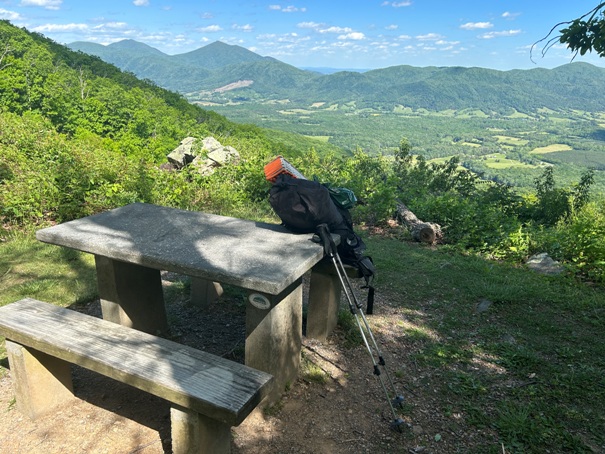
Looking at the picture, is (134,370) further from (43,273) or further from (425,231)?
A: (425,231)

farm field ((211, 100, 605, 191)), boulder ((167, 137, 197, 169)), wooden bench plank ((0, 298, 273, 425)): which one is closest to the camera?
wooden bench plank ((0, 298, 273, 425))

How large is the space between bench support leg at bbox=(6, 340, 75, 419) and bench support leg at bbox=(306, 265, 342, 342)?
2082mm

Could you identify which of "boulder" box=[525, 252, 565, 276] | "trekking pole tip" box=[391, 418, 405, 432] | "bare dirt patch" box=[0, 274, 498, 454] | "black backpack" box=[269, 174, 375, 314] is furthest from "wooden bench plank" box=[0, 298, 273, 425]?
"boulder" box=[525, 252, 565, 276]

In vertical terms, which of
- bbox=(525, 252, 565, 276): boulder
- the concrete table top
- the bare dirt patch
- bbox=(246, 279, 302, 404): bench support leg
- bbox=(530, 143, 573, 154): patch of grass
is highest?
the concrete table top

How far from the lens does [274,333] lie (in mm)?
2998

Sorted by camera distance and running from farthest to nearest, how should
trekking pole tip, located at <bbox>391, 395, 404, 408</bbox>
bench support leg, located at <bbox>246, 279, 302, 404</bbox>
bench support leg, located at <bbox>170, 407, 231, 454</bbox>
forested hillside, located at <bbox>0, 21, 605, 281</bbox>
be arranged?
forested hillside, located at <bbox>0, 21, 605, 281</bbox> < trekking pole tip, located at <bbox>391, 395, 404, 408</bbox> < bench support leg, located at <bbox>246, 279, 302, 404</bbox> < bench support leg, located at <bbox>170, 407, 231, 454</bbox>

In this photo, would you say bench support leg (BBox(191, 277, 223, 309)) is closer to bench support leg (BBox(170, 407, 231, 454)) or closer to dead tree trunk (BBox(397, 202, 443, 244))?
bench support leg (BBox(170, 407, 231, 454))

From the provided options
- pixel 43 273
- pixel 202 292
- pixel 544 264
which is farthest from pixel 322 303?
pixel 544 264

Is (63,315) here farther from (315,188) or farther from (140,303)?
(315,188)

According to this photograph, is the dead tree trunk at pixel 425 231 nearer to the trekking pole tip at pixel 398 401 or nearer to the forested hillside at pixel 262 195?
the forested hillside at pixel 262 195

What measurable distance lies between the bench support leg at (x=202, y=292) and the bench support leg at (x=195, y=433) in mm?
2299

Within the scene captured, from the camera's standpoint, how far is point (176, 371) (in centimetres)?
238

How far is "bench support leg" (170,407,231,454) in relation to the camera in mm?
2279

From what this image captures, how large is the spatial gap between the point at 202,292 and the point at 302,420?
80.0 inches
